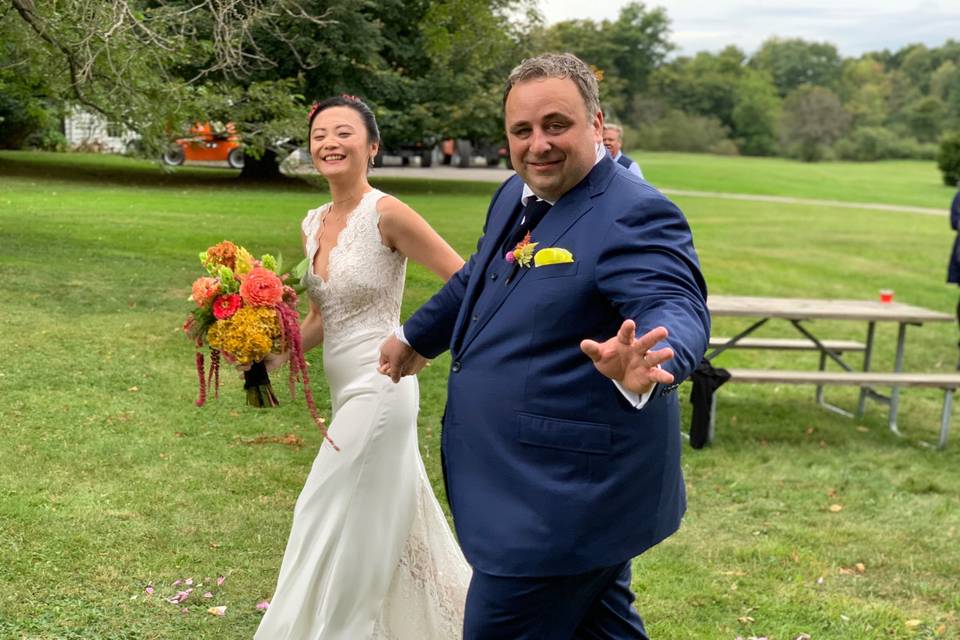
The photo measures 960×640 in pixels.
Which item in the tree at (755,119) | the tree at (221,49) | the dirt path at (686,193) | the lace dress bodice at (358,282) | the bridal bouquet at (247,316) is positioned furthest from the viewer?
the tree at (755,119)

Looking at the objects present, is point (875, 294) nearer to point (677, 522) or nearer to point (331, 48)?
point (331, 48)

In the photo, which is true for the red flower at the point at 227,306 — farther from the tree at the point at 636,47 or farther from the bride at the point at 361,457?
the tree at the point at 636,47

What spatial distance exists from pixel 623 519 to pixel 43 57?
10.5m

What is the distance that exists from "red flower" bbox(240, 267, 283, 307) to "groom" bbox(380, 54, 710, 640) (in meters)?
1.12

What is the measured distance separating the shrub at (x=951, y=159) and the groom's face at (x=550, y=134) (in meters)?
47.0

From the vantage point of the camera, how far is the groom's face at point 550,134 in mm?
2742

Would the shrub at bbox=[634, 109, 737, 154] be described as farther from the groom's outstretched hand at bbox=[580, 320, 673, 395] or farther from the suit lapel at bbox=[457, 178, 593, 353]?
the groom's outstretched hand at bbox=[580, 320, 673, 395]

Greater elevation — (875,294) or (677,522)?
(677,522)

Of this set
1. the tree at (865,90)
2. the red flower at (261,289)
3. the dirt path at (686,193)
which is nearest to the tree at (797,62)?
the tree at (865,90)

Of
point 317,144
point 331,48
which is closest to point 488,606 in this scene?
point 317,144

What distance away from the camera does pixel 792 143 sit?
8025 cm

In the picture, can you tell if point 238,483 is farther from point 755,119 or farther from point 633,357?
point 755,119

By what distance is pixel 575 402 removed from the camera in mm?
2670

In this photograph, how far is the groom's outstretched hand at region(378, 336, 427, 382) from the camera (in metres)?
3.55
